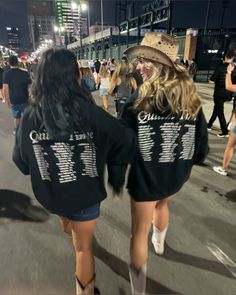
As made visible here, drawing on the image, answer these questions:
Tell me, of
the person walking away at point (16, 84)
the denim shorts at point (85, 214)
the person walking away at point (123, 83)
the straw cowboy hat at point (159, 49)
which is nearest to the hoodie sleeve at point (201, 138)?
the straw cowboy hat at point (159, 49)

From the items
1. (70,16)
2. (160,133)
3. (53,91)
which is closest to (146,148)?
(160,133)

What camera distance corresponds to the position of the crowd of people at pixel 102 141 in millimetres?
1444

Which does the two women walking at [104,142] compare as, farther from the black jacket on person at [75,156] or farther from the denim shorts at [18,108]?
the denim shorts at [18,108]

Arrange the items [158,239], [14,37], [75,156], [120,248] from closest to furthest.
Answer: [75,156], [158,239], [120,248], [14,37]

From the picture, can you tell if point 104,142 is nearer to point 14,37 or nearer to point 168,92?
point 168,92

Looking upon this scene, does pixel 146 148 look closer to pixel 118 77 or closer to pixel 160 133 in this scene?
pixel 160 133

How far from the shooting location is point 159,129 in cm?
175

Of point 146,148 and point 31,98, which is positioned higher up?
point 31,98

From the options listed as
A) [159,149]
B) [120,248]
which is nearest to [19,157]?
[159,149]

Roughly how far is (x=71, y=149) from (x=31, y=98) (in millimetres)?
401

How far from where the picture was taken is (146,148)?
1772 millimetres

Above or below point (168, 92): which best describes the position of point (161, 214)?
below

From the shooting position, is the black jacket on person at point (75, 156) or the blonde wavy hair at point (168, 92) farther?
the blonde wavy hair at point (168, 92)

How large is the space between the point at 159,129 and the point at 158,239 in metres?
1.32
